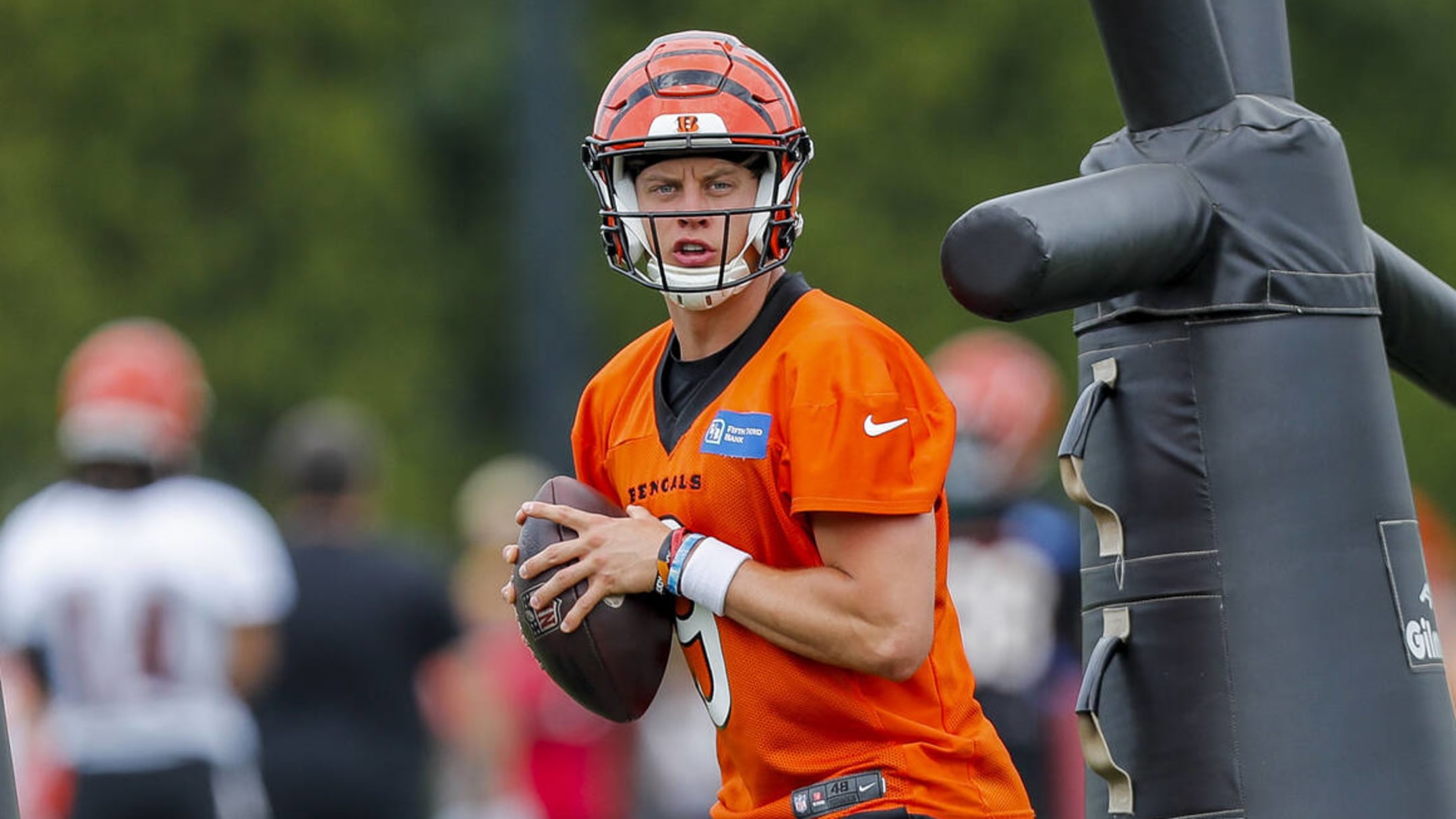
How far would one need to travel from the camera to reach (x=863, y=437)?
3.83 metres

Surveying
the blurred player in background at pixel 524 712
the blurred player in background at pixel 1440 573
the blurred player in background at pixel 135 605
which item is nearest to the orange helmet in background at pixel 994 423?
the blurred player in background at pixel 1440 573

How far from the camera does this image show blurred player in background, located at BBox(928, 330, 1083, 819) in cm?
733

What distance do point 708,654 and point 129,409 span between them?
4000 mm

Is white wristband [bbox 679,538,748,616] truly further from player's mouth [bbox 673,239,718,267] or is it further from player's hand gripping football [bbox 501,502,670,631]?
player's mouth [bbox 673,239,718,267]

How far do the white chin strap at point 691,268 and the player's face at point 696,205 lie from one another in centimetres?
1

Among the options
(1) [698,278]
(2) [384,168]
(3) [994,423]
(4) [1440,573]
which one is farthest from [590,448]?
(2) [384,168]

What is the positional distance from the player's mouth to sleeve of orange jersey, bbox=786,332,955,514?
0.27 meters

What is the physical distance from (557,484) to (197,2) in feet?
45.0

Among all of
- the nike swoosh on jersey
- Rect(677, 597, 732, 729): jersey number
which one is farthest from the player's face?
Rect(677, 597, 732, 729): jersey number

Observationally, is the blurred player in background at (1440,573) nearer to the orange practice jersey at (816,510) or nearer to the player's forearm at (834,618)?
the orange practice jersey at (816,510)

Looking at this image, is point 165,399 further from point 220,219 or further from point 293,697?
point 220,219

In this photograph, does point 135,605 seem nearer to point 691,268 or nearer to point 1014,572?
point 1014,572

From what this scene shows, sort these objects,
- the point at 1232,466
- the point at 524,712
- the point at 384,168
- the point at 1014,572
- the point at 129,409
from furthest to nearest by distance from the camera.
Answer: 1. the point at 384,168
2. the point at 524,712
3. the point at 129,409
4. the point at 1014,572
5. the point at 1232,466

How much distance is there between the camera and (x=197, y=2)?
17062 mm
